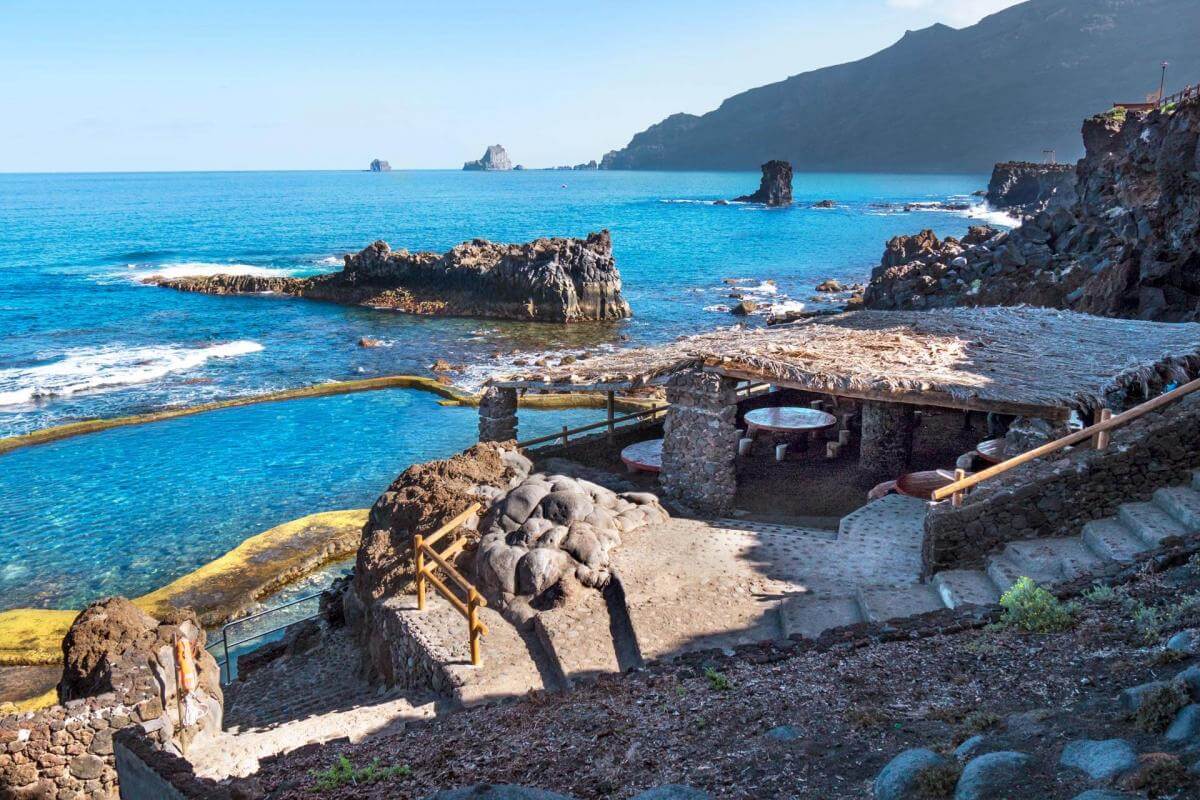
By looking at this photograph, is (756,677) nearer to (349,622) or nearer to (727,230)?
(349,622)

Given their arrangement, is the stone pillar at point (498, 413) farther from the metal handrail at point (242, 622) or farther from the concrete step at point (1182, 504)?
the concrete step at point (1182, 504)

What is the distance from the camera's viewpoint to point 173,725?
10633 millimetres

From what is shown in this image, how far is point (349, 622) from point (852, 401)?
11.7 meters

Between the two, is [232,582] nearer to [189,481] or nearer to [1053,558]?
[189,481]

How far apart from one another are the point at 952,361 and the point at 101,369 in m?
42.1

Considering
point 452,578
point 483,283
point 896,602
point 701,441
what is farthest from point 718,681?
point 483,283

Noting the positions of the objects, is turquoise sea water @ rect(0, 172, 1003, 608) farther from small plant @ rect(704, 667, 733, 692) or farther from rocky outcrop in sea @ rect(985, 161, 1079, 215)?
small plant @ rect(704, 667, 733, 692)

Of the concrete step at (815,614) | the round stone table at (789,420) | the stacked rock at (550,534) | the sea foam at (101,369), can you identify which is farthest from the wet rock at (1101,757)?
the sea foam at (101,369)

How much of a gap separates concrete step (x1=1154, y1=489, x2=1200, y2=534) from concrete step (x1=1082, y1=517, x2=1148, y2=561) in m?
0.51

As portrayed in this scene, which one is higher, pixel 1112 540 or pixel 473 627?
pixel 1112 540

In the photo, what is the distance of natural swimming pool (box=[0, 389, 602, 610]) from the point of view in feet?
69.4

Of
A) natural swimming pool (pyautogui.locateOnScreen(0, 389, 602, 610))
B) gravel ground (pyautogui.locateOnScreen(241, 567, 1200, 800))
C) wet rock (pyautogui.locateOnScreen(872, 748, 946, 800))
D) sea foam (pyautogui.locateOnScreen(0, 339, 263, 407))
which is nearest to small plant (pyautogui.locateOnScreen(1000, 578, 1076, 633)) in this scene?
gravel ground (pyautogui.locateOnScreen(241, 567, 1200, 800))

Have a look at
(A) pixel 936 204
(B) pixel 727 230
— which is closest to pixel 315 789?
(B) pixel 727 230

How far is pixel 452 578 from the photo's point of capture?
41.5 feet
